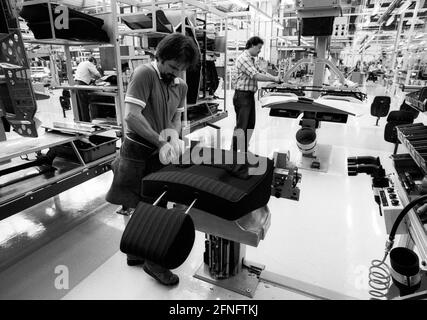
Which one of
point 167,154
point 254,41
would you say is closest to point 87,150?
point 167,154

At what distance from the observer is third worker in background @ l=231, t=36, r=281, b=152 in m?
4.05

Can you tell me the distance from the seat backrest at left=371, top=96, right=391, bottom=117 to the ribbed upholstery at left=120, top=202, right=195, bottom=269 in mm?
5068

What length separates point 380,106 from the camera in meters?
5.00

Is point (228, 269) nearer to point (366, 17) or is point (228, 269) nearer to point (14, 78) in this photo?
point (14, 78)

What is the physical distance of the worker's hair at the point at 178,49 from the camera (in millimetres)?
1600

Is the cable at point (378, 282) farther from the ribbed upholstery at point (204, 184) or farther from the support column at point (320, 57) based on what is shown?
the support column at point (320, 57)

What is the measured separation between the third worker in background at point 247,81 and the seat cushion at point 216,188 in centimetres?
265

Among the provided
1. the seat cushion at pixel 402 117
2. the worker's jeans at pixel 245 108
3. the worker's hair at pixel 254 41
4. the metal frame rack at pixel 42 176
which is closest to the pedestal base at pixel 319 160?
the worker's jeans at pixel 245 108

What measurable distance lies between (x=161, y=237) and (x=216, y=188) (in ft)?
0.93

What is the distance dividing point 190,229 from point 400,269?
857mm

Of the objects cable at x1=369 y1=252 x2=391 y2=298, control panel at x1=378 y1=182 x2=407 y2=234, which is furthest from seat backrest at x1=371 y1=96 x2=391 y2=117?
control panel at x1=378 y1=182 x2=407 y2=234

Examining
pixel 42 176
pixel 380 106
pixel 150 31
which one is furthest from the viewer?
pixel 380 106

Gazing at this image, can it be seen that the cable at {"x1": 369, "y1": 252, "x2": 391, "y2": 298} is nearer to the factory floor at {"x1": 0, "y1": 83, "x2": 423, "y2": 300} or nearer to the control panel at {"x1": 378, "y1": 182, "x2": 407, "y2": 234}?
the factory floor at {"x1": 0, "y1": 83, "x2": 423, "y2": 300}

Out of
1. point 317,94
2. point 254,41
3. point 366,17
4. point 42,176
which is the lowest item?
point 42,176
